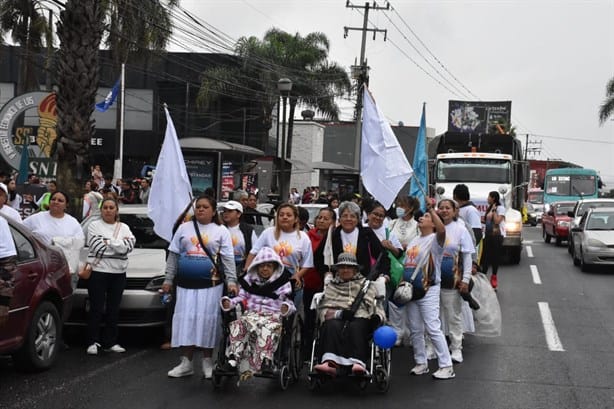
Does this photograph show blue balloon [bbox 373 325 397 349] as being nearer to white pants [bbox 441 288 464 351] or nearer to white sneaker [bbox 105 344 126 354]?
white pants [bbox 441 288 464 351]

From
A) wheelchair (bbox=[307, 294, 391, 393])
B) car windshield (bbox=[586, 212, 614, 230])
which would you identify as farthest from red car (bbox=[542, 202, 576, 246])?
wheelchair (bbox=[307, 294, 391, 393])

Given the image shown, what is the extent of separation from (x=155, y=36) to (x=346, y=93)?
56.1 feet

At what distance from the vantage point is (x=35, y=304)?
772cm

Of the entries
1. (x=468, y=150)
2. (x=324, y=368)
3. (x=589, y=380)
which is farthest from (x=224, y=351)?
(x=468, y=150)

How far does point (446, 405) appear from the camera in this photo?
700cm

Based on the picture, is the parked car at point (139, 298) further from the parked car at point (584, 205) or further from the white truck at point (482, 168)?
the parked car at point (584, 205)

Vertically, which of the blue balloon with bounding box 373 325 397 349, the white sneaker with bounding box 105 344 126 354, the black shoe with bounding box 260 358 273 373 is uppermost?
the blue balloon with bounding box 373 325 397 349

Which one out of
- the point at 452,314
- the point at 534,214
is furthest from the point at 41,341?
the point at 534,214

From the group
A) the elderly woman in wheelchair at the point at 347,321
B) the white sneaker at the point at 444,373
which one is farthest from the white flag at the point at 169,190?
the white sneaker at the point at 444,373

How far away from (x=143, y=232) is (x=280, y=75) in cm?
3033

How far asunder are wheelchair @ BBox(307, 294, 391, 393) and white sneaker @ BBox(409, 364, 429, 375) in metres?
0.75

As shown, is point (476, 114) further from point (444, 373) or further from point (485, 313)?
point (444, 373)

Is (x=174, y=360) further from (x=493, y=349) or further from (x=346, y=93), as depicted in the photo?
(x=346, y=93)

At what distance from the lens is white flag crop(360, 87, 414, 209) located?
9508 millimetres
